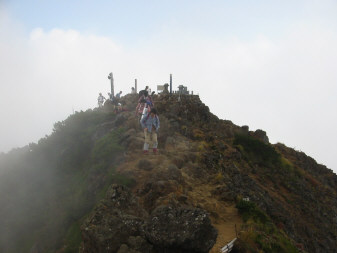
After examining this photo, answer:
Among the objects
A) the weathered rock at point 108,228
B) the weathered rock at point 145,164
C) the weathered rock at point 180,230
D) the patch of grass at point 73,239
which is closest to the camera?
the weathered rock at point 180,230

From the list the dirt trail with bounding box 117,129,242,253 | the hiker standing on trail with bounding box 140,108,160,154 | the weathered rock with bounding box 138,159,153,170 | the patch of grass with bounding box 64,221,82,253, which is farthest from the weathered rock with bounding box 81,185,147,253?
the hiker standing on trail with bounding box 140,108,160,154

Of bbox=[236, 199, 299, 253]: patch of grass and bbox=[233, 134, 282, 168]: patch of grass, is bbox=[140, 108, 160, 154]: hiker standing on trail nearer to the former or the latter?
bbox=[236, 199, 299, 253]: patch of grass

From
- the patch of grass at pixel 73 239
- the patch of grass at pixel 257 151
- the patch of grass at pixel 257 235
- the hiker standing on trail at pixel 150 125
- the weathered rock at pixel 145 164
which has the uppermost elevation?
the hiker standing on trail at pixel 150 125

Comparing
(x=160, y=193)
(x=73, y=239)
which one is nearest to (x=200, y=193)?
(x=160, y=193)

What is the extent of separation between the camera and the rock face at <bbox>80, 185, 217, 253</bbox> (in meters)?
5.50

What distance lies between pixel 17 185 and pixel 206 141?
34.8ft

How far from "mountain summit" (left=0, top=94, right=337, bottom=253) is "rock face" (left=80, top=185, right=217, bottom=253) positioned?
0.02 m

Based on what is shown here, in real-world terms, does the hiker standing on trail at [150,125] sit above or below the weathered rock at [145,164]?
above

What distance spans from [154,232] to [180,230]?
1.60 ft

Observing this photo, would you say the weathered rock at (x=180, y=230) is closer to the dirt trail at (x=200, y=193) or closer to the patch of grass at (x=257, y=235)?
the dirt trail at (x=200, y=193)

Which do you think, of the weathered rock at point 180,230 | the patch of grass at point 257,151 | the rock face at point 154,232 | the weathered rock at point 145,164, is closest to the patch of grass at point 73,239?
the weathered rock at point 145,164

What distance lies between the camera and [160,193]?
9820 millimetres

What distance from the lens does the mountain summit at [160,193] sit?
5902 mm

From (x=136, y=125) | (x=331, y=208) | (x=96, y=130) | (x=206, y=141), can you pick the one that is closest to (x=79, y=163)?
(x=96, y=130)
